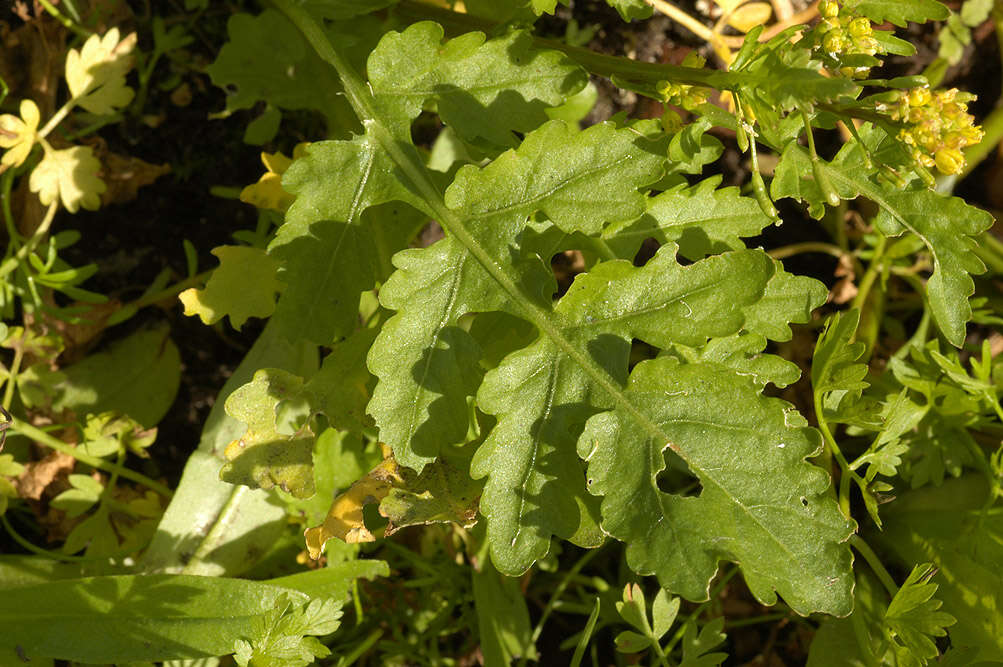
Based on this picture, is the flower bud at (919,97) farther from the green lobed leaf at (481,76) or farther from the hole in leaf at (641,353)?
the hole in leaf at (641,353)

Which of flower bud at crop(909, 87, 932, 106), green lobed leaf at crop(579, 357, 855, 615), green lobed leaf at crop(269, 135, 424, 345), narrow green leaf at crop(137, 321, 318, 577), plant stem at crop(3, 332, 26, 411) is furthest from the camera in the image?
plant stem at crop(3, 332, 26, 411)

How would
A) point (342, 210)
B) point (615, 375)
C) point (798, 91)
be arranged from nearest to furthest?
point (798, 91) < point (615, 375) < point (342, 210)

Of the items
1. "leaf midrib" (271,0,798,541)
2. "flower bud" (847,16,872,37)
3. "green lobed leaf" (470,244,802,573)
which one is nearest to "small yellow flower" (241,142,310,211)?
"leaf midrib" (271,0,798,541)

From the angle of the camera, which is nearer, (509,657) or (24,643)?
(24,643)

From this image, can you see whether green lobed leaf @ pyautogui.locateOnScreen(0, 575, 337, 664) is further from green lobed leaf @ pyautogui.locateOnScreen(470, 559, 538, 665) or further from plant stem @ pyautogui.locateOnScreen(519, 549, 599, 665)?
plant stem @ pyautogui.locateOnScreen(519, 549, 599, 665)

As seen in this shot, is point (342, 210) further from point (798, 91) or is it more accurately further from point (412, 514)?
point (798, 91)

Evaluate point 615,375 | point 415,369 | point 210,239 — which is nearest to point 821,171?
point 615,375

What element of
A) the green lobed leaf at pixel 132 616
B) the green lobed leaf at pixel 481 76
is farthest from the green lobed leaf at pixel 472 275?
the green lobed leaf at pixel 132 616
